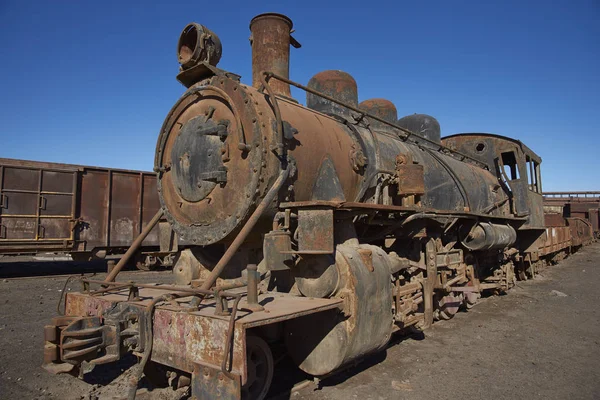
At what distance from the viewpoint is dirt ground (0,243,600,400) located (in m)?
3.70

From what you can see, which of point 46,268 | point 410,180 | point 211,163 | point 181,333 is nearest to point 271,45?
point 211,163

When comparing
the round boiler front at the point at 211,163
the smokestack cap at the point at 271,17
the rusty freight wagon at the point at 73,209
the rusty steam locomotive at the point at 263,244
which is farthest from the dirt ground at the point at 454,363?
the smokestack cap at the point at 271,17

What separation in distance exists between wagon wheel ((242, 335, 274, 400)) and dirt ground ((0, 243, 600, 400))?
20.0 inches

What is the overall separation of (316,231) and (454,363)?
242cm

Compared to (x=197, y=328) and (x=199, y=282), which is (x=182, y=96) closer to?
(x=199, y=282)

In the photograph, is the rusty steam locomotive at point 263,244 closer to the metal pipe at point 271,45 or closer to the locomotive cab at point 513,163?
the metal pipe at point 271,45

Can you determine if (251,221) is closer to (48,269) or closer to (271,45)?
(271,45)

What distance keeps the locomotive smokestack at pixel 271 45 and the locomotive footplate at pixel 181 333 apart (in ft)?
8.55

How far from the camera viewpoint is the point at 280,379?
3.93 m

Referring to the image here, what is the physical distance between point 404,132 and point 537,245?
6.32 m

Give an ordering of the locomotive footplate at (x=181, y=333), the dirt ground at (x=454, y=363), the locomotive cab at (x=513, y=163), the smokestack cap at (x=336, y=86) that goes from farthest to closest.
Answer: the locomotive cab at (x=513, y=163) → the smokestack cap at (x=336, y=86) → the dirt ground at (x=454, y=363) → the locomotive footplate at (x=181, y=333)

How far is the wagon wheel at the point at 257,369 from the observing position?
2949 mm

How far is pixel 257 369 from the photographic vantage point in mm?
3092

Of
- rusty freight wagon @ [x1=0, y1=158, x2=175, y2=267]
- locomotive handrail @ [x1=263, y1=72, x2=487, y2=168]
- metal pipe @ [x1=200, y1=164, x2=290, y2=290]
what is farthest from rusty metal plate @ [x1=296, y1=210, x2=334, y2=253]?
rusty freight wagon @ [x1=0, y1=158, x2=175, y2=267]
